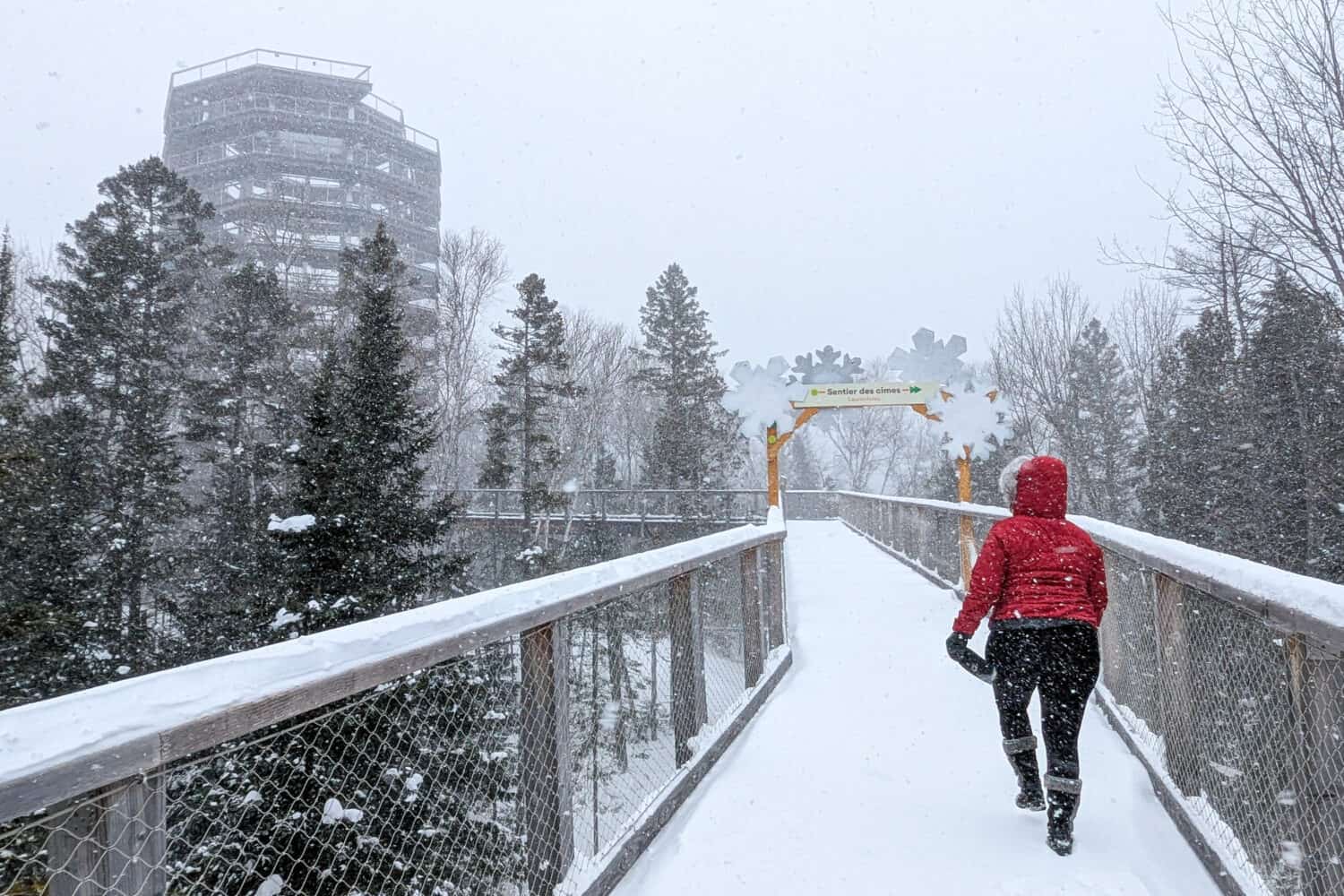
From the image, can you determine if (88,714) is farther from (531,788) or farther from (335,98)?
(335,98)

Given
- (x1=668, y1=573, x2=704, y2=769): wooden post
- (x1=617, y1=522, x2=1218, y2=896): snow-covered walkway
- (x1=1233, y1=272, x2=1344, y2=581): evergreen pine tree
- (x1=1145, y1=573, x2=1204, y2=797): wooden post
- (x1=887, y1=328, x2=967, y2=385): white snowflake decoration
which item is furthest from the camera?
(x1=1233, y1=272, x2=1344, y2=581): evergreen pine tree

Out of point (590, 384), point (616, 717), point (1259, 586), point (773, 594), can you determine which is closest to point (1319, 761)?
point (1259, 586)

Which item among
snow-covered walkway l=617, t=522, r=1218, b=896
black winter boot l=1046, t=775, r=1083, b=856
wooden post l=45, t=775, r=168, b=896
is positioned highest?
wooden post l=45, t=775, r=168, b=896

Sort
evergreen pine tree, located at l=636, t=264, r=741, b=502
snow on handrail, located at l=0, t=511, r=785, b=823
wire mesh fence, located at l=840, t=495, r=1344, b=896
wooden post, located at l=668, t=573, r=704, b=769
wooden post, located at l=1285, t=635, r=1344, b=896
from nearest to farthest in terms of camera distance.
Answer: snow on handrail, located at l=0, t=511, r=785, b=823
wooden post, located at l=1285, t=635, r=1344, b=896
wire mesh fence, located at l=840, t=495, r=1344, b=896
wooden post, located at l=668, t=573, r=704, b=769
evergreen pine tree, located at l=636, t=264, r=741, b=502

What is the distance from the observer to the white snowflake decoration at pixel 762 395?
47.0 ft

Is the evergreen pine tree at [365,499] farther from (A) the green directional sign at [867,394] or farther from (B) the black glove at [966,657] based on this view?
(B) the black glove at [966,657]

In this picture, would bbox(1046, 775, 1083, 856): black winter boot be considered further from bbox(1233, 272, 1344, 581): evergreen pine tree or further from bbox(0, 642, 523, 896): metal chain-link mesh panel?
bbox(1233, 272, 1344, 581): evergreen pine tree

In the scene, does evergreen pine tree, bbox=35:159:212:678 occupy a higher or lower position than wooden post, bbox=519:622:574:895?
higher

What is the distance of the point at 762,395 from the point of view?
14.5 meters

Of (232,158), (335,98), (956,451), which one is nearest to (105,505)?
(956,451)

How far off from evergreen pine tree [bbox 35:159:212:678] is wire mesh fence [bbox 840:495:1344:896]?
1853 cm

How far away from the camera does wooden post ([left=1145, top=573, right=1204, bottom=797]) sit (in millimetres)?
3438

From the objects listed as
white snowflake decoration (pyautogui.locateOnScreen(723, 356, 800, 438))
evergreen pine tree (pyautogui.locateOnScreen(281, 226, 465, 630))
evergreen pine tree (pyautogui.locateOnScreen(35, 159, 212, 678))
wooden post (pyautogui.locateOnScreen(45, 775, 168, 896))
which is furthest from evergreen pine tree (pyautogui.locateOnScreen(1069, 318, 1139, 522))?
wooden post (pyautogui.locateOnScreen(45, 775, 168, 896))

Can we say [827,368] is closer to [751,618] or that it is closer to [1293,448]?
[751,618]
